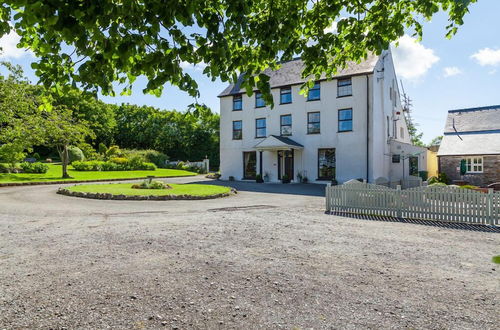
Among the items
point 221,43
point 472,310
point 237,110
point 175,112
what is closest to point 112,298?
point 221,43

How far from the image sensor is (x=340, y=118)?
25.6 m

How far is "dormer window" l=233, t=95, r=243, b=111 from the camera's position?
30.7 metres

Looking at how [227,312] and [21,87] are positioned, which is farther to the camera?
[21,87]

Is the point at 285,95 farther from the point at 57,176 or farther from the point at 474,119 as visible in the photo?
the point at 57,176

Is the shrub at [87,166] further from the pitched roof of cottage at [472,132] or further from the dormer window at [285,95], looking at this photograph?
the pitched roof of cottage at [472,132]

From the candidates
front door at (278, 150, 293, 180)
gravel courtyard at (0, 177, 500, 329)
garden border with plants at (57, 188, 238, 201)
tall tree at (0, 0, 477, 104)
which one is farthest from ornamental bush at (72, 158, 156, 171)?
tall tree at (0, 0, 477, 104)

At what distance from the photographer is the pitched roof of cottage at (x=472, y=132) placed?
23.3m

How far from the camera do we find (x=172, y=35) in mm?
3592

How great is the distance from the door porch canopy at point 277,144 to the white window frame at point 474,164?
11.9 metres

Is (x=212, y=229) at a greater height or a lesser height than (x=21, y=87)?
lesser

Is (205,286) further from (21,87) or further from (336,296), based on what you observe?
(21,87)

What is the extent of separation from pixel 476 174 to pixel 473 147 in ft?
7.14

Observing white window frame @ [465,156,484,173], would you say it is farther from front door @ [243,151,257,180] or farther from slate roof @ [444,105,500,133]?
front door @ [243,151,257,180]

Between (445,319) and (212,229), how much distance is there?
559 cm
